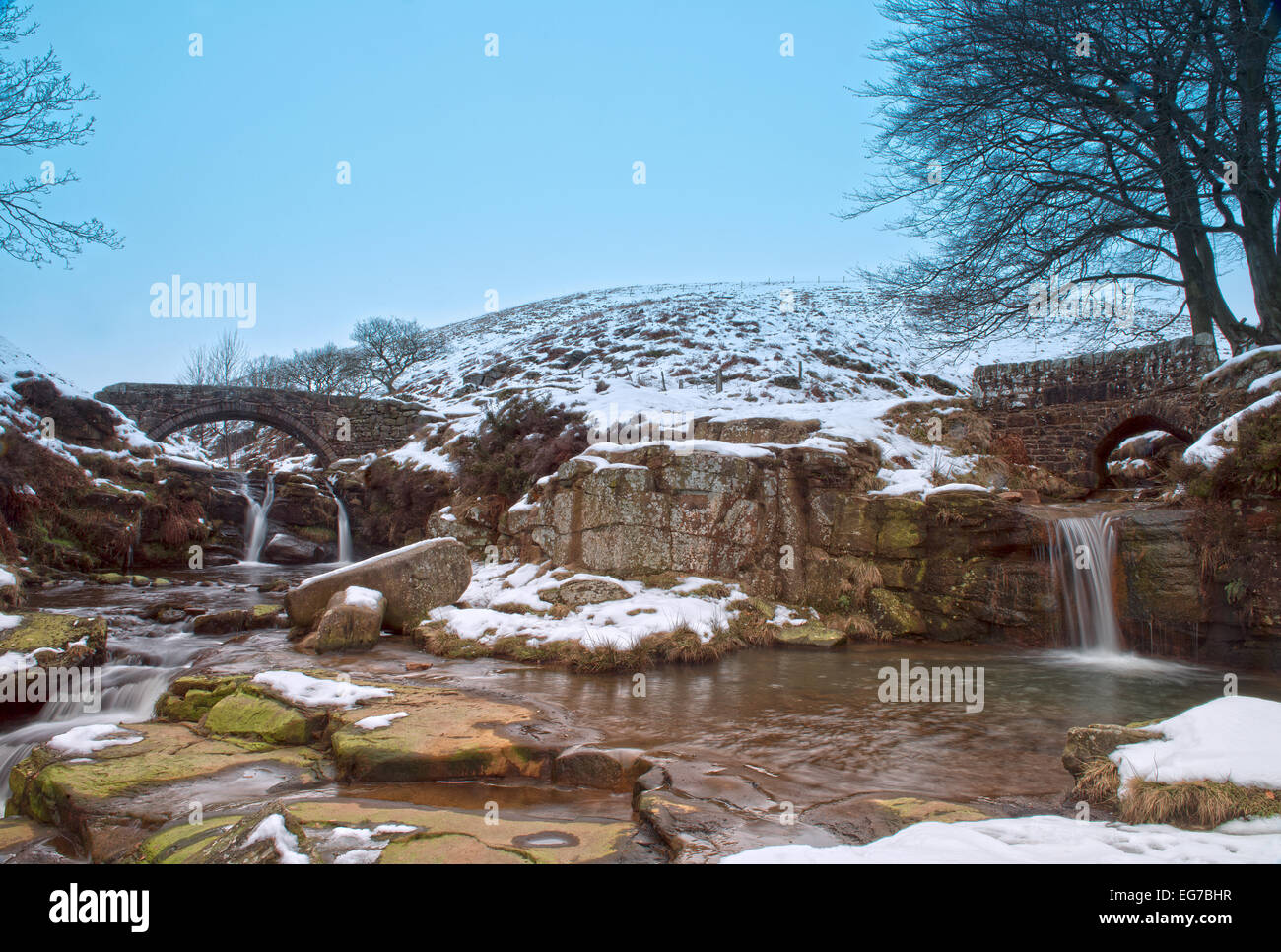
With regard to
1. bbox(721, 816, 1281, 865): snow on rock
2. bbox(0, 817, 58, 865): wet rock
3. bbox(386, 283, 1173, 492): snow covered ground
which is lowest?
bbox(0, 817, 58, 865): wet rock

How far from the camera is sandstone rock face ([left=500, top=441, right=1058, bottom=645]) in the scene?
34.4 feet

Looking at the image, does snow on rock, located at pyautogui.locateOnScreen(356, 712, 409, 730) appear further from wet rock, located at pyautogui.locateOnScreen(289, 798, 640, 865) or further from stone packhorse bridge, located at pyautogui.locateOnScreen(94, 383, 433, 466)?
stone packhorse bridge, located at pyautogui.locateOnScreen(94, 383, 433, 466)

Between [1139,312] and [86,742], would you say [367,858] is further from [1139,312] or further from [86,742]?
[1139,312]

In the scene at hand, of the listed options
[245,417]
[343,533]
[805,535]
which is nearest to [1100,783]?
[805,535]

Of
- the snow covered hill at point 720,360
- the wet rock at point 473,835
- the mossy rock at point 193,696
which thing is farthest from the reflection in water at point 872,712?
the snow covered hill at point 720,360

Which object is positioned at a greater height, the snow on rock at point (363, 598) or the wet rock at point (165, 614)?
the snow on rock at point (363, 598)

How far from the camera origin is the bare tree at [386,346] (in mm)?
42188

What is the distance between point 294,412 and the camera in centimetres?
2562

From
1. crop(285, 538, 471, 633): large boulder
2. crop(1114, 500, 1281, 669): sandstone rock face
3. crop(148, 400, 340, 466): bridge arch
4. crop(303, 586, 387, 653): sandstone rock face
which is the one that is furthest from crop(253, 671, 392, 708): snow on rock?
crop(148, 400, 340, 466): bridge arch

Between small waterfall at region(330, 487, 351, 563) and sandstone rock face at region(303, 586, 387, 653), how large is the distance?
9.69 meters

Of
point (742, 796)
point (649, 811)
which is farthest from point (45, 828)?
point (742, 796)

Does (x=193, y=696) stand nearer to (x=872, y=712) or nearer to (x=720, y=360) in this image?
(x=872, y=712)

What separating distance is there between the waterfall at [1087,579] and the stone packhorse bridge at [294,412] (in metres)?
20.2

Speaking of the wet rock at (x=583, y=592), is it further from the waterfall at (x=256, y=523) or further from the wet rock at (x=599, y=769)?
the waterfall at (x=256, y=523)
